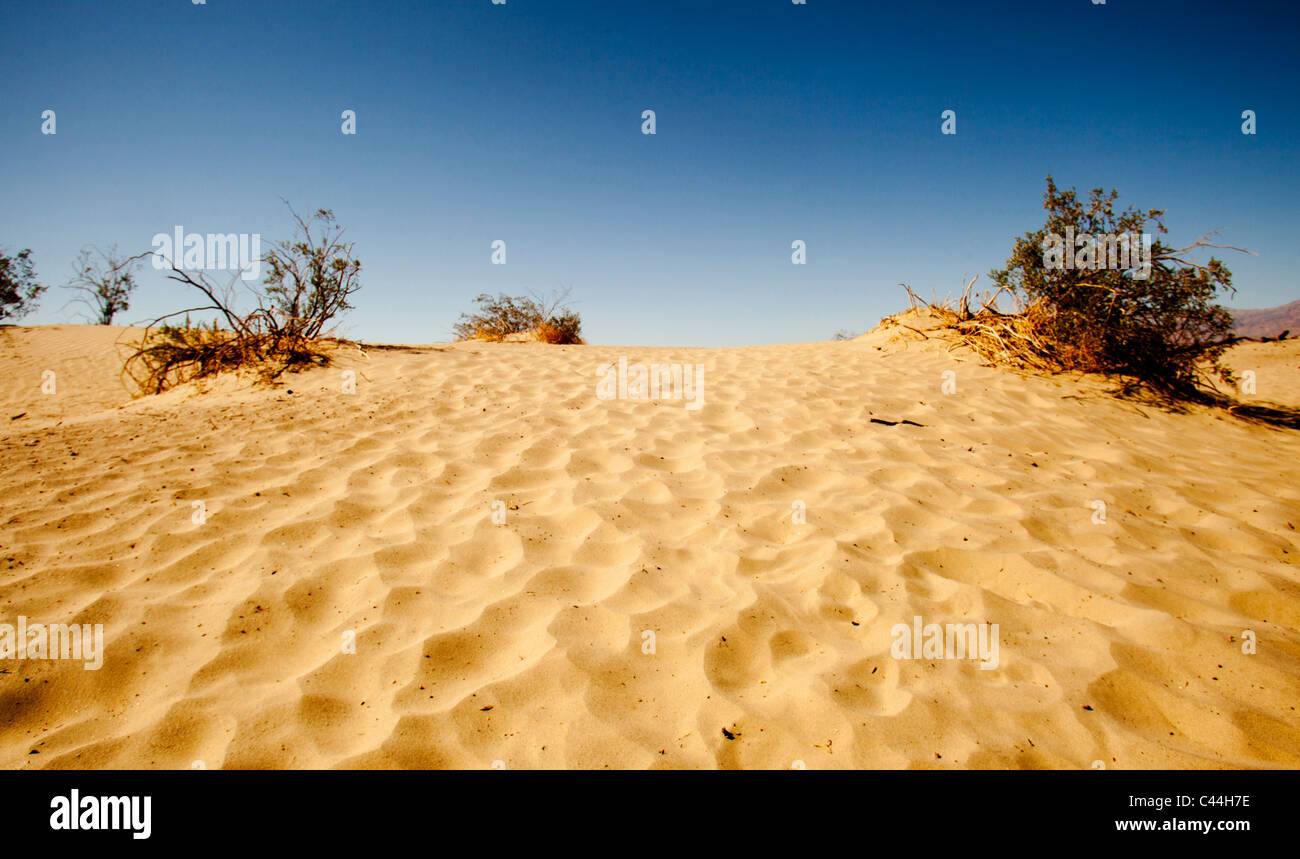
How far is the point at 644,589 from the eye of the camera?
2072 millimetres

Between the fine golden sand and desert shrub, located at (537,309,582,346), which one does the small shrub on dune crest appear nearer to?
the fine golden sand

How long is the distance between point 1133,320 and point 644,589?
6475 millimetres

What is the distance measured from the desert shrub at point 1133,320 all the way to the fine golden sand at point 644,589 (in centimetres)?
140

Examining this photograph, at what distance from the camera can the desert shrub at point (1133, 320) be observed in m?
5.13

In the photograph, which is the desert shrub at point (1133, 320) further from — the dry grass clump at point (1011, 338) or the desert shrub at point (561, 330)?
the desert shrub at point (561, 330)

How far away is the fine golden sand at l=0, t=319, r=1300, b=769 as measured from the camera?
1.46 metres

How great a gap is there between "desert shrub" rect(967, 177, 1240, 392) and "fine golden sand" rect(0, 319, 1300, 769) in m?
1.40

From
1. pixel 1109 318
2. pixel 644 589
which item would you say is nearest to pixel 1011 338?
pixel 1109 318

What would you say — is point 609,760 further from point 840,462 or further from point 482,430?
point 482,430

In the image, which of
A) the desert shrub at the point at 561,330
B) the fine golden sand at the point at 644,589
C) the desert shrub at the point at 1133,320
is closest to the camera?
the fine golden sand at the point at 644,589

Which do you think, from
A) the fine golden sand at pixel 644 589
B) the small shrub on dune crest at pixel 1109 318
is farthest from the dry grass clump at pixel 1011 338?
the fine golden sand at pixel 644 589

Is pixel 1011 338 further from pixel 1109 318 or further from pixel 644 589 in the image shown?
pixel 644 589

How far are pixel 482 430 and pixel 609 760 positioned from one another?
2.84 metres

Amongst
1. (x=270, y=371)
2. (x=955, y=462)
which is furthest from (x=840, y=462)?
(x=270, y=371)
